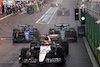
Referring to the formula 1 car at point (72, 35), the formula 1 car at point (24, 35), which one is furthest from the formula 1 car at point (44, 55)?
the formula 1 car at point (72, 35)

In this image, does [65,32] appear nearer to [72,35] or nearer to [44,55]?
[72,35]

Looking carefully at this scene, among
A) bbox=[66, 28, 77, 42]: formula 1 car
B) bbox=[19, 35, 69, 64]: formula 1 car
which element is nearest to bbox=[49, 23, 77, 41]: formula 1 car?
bbox=[66, 28, 77, 42]: formula 1 car

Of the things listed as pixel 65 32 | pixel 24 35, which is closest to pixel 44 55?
pixel 24 35

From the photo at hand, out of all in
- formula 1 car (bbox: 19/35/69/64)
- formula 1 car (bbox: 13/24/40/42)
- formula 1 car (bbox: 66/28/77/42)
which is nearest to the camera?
formula 1 car (bbox: 19/35/69/64)

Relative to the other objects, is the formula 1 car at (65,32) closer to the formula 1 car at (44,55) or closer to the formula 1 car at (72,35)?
the formula 1 car at (72,35)

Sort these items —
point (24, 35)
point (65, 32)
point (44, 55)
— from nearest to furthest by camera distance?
point (44, 55) < point (24, 35) < point (65, 32)

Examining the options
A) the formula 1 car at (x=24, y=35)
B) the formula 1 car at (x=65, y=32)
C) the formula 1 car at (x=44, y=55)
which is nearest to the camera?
the formula 1 car at (x=44, y=55)

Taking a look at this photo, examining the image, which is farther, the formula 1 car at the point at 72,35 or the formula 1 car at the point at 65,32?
the formula 1 car at the point at 72,35

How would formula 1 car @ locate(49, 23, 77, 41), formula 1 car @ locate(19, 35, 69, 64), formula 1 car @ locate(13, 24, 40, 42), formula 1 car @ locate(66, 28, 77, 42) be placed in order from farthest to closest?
formula 1 car @ locate(66, 28, 77, 42)
formula 1 car @ locate(49, 23, 77, 41)
formula 1 car @ locate(13, 24, 40, 42)
formula 1 car @ locate(19, 35, 69, 64)

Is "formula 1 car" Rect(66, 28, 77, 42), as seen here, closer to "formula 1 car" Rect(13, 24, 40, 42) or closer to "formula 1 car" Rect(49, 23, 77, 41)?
"formula 1 car" Rect(49, 23, 77, 41)

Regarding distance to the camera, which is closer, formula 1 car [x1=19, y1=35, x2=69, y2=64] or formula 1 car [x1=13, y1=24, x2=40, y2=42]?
formula 1 car [x1=19, y1=35, x2=69, y2=64]

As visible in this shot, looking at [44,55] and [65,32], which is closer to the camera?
[44,55]

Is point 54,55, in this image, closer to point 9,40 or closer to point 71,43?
point 71,43

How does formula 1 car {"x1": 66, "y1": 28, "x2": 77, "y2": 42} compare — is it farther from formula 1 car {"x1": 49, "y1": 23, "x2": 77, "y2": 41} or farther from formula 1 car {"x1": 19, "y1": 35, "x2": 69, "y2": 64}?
formula 1 car {"x1": 19, "y1": 35, "x2": 69, "y2": 64}
